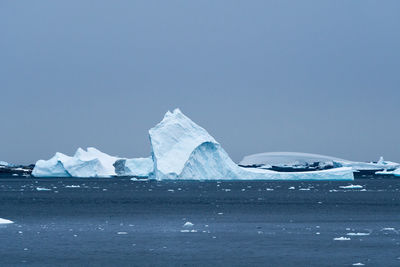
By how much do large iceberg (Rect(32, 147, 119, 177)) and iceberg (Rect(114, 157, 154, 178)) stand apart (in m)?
1.08

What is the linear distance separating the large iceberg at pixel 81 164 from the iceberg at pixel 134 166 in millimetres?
1083

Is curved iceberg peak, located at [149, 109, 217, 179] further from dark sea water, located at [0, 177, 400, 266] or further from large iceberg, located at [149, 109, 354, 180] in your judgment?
dark sea water, located at [0, 177, 400, 266]

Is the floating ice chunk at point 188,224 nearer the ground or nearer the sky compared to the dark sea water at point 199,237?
nearer the sky

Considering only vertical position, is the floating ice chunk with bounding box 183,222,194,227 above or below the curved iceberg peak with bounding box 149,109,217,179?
below

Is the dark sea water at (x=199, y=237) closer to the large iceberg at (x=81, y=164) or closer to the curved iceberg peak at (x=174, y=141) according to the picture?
the curved iceberg peak at (x=174, y=141)

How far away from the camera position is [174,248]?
20.0m

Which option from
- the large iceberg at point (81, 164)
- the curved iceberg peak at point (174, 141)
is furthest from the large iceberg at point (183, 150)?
the large iceberg at point (81, 164)

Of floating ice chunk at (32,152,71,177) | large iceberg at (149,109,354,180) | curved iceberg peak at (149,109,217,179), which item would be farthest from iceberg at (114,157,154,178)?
curved iceberg peak at (149,109,217,179)

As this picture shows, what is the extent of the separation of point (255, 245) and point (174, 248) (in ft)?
7.17

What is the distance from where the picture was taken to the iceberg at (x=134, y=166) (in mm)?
79312

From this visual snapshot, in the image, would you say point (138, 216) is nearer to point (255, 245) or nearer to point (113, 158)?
point (255, 245)

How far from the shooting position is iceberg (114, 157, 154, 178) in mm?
79312

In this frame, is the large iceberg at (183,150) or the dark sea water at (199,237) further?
the large iceberg at (183,150)

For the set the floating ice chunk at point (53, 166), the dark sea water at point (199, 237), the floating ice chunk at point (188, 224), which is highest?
the floating ice chunk at point (53, 166)
